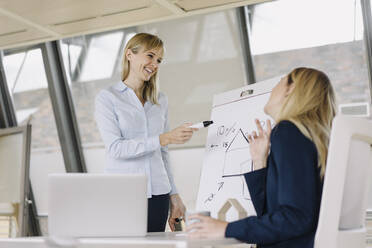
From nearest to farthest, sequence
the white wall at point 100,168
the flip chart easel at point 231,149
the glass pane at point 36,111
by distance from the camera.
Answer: the flip chart easel at point 231,149, the white wall at point 100,168, the glass pane at point 36,111

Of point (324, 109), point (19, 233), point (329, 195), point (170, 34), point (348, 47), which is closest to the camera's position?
point (329, 195)

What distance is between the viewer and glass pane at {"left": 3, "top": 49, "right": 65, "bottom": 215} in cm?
473

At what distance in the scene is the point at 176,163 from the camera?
430cm

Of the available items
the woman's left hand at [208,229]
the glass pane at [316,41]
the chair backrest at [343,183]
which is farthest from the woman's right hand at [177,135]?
the glass pane at [316,41]

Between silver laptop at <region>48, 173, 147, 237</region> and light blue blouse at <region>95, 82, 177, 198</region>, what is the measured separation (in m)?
0.62

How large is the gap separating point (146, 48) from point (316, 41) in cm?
192

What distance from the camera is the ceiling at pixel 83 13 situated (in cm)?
289

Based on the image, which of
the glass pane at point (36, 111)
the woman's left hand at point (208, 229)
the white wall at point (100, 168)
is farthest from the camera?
the glass pane at point (36, 111)

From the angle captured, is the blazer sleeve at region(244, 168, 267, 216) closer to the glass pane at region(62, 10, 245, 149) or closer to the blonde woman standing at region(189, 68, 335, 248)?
the blonde woman standing at region(189, 68, 335, 248)

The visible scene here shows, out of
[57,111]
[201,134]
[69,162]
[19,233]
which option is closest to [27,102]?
[57,111]

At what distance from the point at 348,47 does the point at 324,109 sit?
239 cm

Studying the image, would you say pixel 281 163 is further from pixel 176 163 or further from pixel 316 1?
pixel 176 163

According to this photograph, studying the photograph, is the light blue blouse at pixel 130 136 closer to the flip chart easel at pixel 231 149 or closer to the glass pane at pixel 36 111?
the flip chart easel at pixel 231 149

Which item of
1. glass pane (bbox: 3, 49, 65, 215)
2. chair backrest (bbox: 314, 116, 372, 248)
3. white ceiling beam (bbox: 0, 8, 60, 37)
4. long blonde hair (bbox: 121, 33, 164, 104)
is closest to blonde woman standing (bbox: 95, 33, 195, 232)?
long blonde hair (bbox: 121, 33, 164, 104)
